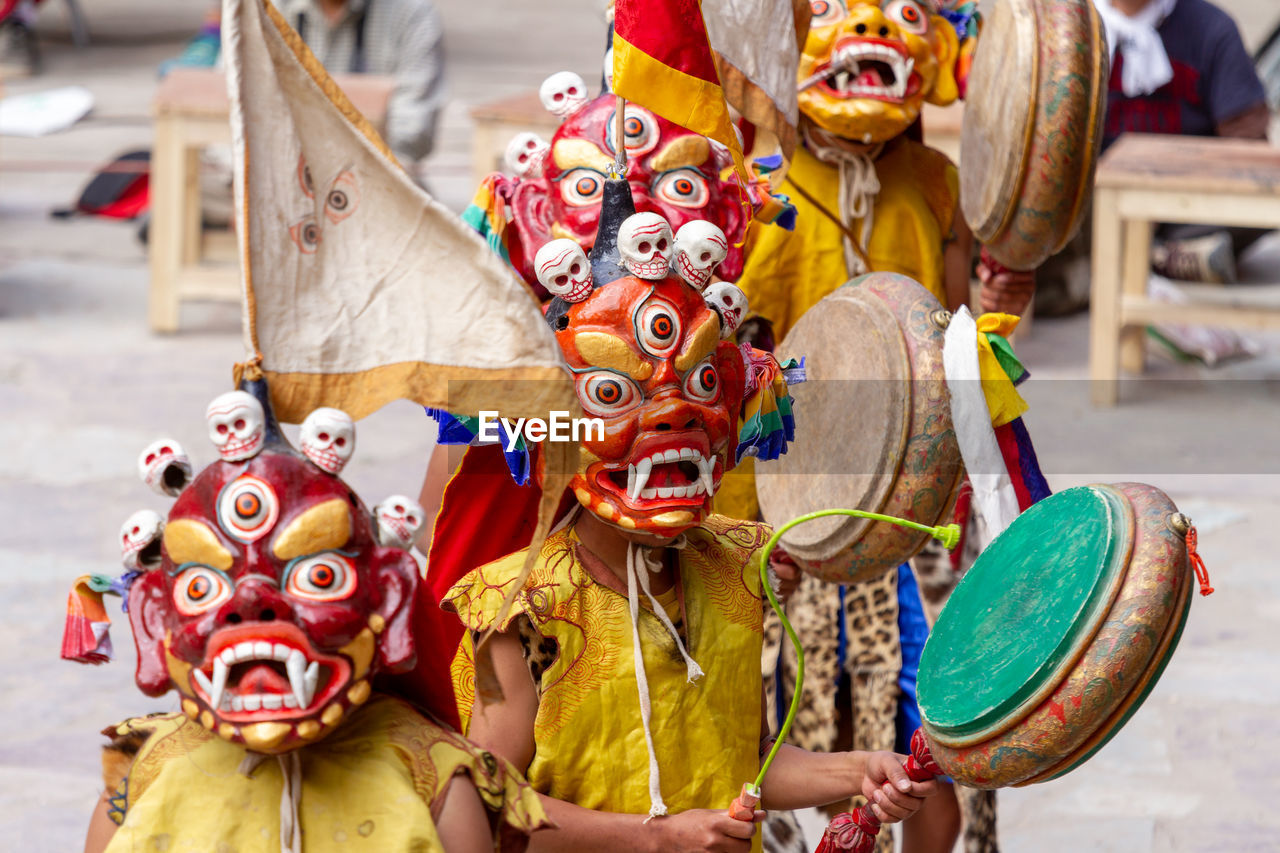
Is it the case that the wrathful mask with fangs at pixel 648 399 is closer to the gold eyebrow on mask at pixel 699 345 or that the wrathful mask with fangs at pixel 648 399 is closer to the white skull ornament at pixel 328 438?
the gold eyebrow on mask at pixel 699 345

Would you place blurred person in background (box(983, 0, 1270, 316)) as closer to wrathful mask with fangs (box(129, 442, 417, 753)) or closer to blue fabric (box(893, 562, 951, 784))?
blue fabric (box(893, 562, 951, 784))

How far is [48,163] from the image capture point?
9156 millimetres

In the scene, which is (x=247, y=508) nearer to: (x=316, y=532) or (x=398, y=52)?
(x=316, y=532)

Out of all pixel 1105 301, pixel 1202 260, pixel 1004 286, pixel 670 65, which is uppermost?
pixel 670 65

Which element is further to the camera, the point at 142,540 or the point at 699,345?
the point at 699,345

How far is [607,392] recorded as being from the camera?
5.83 feet

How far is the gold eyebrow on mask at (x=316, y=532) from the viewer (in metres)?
1.41

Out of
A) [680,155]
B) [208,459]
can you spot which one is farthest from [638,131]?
[208,459]

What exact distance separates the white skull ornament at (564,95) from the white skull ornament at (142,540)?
1.28 meters

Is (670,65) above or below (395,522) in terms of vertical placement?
above

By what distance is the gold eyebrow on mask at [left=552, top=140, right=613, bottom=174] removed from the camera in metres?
2.44

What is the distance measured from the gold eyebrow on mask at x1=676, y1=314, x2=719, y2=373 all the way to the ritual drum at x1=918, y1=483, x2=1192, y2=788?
1.30ft

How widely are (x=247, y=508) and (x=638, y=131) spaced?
120cm

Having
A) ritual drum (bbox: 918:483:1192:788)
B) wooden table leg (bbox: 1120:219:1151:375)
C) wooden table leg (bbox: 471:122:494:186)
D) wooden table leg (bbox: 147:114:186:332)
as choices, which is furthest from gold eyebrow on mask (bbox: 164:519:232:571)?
wooden table leg (bbox: 147:114:186:332)
